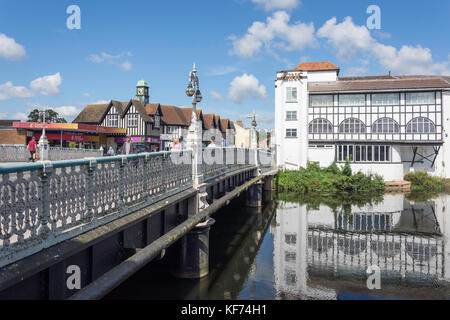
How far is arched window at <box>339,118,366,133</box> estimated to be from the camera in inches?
1321

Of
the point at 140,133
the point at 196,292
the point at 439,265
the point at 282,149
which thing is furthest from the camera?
the point at 140,133

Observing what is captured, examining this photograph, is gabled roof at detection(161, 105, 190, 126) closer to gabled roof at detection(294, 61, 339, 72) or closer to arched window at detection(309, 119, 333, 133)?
gabled roof at detection(294, 61, 339, 72)

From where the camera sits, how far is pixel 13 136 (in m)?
→ 33.0

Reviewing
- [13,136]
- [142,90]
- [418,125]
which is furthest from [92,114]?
[418,125]

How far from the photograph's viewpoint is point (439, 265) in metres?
11.9

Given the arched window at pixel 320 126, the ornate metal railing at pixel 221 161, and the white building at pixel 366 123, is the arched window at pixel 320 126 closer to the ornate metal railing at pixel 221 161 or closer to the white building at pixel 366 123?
the white building at pixel 366 123

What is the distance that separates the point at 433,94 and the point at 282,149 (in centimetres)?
1523

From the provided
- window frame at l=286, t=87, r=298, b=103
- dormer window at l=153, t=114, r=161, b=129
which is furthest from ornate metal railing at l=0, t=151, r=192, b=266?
dormer window at l=153, t=114, r=161, b=129

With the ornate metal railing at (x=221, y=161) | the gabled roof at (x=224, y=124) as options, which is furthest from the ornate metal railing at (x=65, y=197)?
the gabled roof at (x=224, y=124)

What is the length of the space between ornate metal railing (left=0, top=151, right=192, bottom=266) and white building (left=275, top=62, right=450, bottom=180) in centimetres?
2900

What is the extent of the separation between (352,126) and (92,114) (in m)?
33.3

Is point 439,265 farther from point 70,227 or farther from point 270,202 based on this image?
point 270,202

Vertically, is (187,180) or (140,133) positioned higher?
(140,133)
